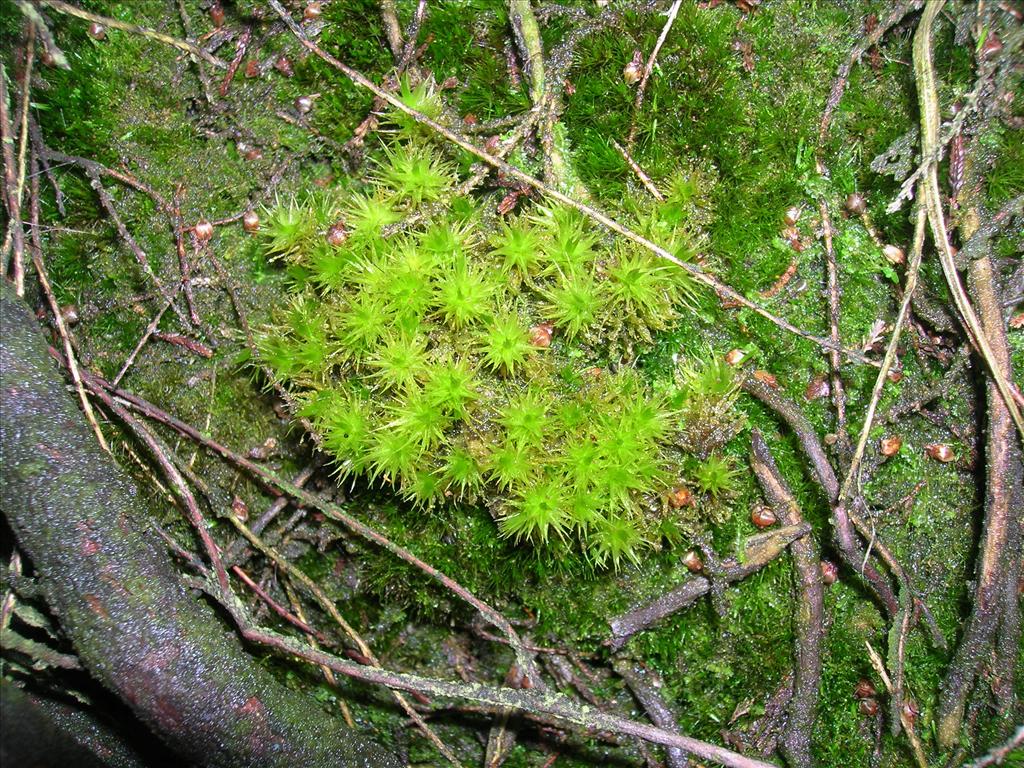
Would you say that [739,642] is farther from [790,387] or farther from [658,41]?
[658,41]

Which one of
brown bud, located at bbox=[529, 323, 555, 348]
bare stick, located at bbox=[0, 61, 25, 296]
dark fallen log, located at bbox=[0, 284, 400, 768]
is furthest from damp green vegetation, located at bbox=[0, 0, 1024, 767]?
dark fallen log, located at bbox=[0, 284, 400, 768]

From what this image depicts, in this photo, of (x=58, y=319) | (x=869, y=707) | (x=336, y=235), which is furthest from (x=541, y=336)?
(x=869, y=707)

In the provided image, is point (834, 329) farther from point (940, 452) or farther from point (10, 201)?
point (10, 201)

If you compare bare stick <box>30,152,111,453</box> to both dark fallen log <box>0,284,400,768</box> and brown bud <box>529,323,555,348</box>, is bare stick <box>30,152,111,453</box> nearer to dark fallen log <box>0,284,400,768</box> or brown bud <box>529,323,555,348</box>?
dark fallen log <box>0,284,400,768</box>

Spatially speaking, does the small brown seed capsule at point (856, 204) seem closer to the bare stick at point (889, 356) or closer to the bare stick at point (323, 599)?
the bare stick at point (889, 356)

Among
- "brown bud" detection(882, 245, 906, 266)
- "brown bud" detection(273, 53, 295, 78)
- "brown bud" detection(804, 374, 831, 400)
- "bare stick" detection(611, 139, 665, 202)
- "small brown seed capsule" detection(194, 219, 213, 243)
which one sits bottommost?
"brown bud" detection(804, 374, 831, 400)
